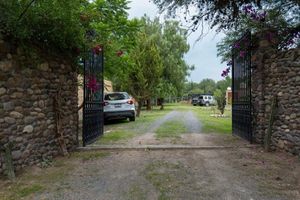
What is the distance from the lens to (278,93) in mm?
8367

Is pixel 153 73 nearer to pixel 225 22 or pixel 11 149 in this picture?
pixel 225 22

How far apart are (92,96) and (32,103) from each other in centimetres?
320

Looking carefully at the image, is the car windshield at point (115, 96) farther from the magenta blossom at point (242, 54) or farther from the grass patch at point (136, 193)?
the grass patch at point (136, 193)

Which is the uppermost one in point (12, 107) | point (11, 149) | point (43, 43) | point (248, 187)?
point (43, 43)

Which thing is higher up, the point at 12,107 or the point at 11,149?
the point at 12,107

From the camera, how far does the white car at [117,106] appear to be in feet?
53.5

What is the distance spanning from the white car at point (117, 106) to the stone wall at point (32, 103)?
778 centimetres

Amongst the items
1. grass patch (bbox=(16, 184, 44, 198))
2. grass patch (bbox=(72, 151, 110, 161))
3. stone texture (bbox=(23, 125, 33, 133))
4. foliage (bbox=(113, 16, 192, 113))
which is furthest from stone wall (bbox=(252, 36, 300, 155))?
foliage (bbox=(113, 16, 192, 113))

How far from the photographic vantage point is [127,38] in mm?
12922

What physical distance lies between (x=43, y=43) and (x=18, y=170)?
8.62 ft

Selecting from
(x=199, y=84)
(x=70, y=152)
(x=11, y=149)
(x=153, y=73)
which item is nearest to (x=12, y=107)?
(x=11, y=149)

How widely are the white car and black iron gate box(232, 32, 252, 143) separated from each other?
273 inches

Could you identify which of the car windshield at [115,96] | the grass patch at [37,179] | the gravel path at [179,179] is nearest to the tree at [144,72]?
the car windshield at [115,96]

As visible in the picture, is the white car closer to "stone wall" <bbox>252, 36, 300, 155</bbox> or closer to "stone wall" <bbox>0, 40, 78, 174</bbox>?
"stone wall" <bbox>0, 40, 78, 174</bbox>
